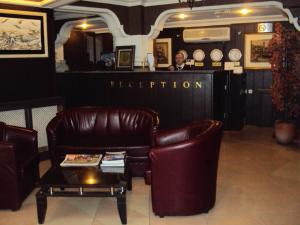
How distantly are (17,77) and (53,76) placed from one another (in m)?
0.68

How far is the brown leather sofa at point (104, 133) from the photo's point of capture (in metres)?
4.71

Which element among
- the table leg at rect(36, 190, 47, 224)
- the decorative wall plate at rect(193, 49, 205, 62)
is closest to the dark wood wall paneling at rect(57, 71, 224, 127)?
the decorative wall plate at rect(193, 49, 205, 62)

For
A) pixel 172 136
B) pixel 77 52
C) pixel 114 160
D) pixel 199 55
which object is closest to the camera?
pixel 114 160

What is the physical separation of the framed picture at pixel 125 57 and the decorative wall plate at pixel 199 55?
9.64 ft

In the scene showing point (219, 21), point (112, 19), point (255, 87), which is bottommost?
point (255, 87)

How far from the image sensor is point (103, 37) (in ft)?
37.8

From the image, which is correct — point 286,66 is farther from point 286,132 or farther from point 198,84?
point 198,84

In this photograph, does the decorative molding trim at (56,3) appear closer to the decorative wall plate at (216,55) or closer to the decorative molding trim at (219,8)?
the decorative molding trim at (219,8)

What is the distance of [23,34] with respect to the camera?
5574mm

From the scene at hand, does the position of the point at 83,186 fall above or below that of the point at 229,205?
above

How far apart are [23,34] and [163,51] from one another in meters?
5.31

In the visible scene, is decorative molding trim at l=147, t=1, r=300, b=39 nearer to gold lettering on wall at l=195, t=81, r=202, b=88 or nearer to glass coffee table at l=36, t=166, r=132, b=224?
gold lettering on wall at l=195, t=81, r=202, b=88

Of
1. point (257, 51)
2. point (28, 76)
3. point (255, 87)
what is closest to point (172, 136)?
point (28, 76)

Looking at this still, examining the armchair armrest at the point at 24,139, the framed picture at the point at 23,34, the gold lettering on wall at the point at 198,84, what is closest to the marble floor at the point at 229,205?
the armchair armrest at the point at 24,139
